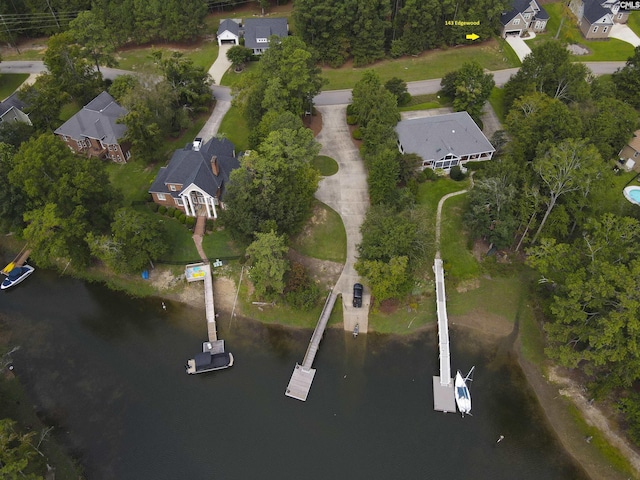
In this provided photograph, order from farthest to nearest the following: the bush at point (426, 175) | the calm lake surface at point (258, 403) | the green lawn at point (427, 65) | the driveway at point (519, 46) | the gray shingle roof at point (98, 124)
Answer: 1. the driveway at point (519, 46)
2. the green lawn at point (427, 65)
3. the gray shingle roof at point (98, 124)
4. the bush at point (426, 175)
5. the calm lake surface at point (258, 403)

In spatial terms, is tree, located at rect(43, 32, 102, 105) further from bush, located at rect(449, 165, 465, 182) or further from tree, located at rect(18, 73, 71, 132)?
bush, located at rect(449, 165, 465, 182)

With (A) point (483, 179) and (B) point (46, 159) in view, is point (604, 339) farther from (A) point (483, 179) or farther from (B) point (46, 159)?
(B) point (46, 159)

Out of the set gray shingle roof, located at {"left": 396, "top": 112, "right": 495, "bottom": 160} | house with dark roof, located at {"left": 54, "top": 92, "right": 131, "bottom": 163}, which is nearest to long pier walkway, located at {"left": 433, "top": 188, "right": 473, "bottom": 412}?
gray shingle roof, located at {"left": 396, "top": 112, "right": 495, "bottom": 160}

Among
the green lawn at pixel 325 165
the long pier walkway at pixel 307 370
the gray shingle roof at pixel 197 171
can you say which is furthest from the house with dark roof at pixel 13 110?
the long pier walkway at pixel 307 370

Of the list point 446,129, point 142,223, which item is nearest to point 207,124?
point 142,223

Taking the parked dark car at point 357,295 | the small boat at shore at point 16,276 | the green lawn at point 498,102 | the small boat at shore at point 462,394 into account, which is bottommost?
the small boat at shore at point 462,394

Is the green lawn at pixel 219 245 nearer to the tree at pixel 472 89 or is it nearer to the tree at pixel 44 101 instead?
the tree at pixel 44 101

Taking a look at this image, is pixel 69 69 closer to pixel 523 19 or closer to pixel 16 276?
pixel 16 276
